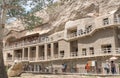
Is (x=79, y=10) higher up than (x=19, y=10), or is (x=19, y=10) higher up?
(x=79, y=10)

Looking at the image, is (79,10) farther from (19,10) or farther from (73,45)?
(19,10)

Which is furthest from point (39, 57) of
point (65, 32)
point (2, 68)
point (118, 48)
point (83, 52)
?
point (2, 68)

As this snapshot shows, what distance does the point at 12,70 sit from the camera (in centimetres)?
2884

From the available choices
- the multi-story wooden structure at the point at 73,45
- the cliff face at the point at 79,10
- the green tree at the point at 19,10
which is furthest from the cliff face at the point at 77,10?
the green tree at the point at 19,10

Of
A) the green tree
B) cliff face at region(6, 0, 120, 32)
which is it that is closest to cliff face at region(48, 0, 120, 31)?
cliff face at region(6, 0, 120, 32)

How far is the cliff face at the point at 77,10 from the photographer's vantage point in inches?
1655

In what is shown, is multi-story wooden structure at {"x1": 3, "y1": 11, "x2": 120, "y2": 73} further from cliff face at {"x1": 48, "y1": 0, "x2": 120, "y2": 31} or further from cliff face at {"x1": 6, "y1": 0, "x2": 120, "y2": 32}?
cliff face at {"x1": 48, "y1": 0, "x2": 120, "y2": 31}

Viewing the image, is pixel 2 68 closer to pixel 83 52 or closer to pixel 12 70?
pixel 12 70

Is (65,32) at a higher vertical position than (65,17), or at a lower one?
lower

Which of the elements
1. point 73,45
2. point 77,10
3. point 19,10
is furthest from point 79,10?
→ point 19,10

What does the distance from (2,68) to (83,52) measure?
25.1 meters

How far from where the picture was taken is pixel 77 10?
1810 inches

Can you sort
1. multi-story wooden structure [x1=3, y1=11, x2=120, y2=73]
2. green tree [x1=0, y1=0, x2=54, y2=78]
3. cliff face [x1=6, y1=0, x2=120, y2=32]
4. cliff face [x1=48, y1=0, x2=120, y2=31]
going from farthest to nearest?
cliff face [x1=6, y1=0, x2=120, y2=32] < cliff face [x1=48, y1=0, x2=120, y2=31] < multi-story wooden structure [x1=3, y1=11, x2=120, y2=73] < green tree [x1=0, y1=0, x2=54, y2=78]

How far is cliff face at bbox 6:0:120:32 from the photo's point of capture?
42031mm
